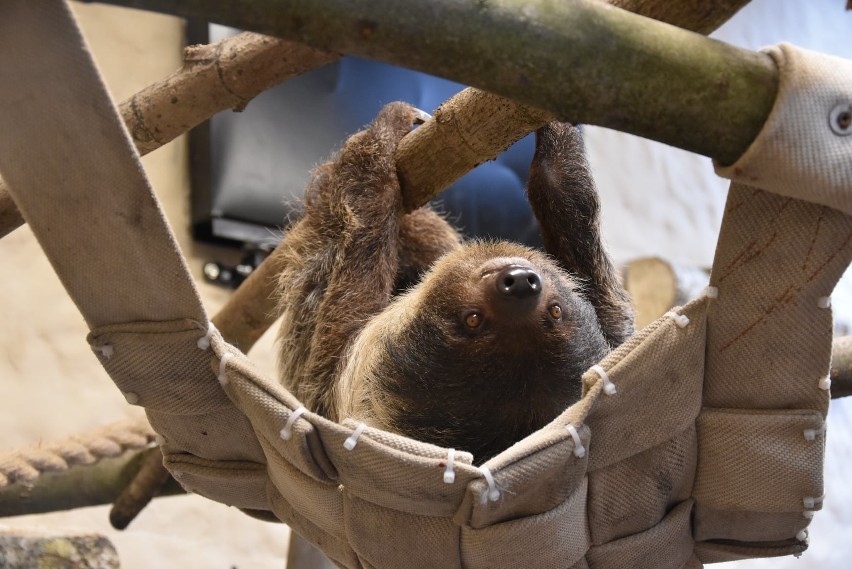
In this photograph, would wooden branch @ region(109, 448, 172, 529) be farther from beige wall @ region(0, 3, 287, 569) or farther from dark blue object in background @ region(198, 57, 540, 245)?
dark blue object in background @ region(198, 57, 540, 245)

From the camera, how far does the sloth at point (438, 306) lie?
1.95 meters

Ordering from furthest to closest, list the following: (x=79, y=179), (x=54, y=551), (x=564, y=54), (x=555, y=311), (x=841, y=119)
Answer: (x=54, y=551), (x=555, y=311), (x=79, y=179), (x=841, y=119), (x=564, y=54)

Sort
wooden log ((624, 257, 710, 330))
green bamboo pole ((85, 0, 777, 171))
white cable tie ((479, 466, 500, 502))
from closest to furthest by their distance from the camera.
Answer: green bamboo pole ((85, 0, 777, 171)), white cable tie ((479, 466, 500, 502)), wooden log ((624, 257, 710, 330))

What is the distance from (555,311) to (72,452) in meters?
1.81

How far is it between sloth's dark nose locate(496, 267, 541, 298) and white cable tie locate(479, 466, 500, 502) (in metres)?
0.57

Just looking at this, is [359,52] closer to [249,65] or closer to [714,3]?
[714,3]

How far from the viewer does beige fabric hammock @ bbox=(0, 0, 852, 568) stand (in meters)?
1.29

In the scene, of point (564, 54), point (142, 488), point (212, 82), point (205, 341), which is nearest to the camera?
point (564, 54)

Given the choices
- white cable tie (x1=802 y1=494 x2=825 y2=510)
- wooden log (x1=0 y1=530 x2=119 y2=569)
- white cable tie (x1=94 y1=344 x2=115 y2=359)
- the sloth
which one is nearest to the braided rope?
wooden log (x1=0 y1=530 x2=119 y2=569)

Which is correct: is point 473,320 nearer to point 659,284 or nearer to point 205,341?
point 205,341

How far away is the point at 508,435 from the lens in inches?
76.6

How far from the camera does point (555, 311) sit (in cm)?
201

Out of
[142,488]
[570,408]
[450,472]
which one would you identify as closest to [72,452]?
[142,488]

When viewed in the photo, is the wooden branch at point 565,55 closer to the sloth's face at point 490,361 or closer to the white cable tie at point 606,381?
the white cable tie at point 606,381
